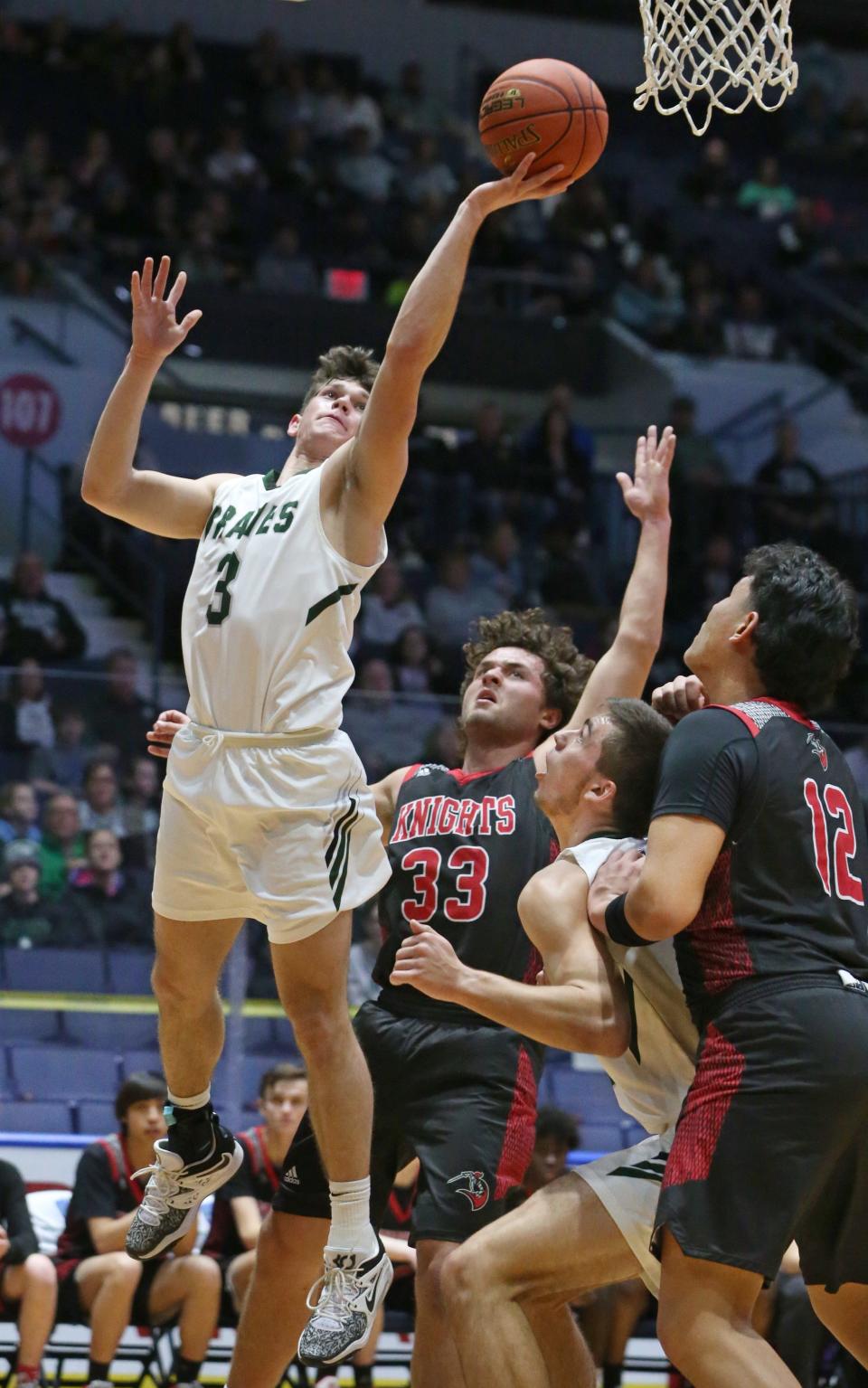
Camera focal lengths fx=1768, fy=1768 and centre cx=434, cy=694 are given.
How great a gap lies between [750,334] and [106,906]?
471 inches

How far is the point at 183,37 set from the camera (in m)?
18.2

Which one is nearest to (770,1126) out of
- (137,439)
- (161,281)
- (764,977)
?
(764,977)

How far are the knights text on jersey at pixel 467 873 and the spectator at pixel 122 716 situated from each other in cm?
362

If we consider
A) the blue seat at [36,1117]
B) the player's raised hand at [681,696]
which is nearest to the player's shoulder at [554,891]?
the player's raised hand at [681,696]

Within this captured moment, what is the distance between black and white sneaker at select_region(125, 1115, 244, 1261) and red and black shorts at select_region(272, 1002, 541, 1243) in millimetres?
273

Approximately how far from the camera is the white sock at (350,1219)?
4.79 metres

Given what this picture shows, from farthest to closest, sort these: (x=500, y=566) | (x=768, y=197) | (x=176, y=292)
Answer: (x=768, y=197) → (x=500, y=566) → (x=176, y=292)

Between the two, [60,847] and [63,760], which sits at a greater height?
[63,760]

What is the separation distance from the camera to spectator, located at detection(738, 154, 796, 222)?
2016 cm

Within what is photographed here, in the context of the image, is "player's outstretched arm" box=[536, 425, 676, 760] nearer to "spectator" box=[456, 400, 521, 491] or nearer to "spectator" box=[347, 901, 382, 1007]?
"spectator" box=[347, 901, 382, 1007]

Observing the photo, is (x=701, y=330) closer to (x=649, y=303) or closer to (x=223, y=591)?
(x=649, y=303)

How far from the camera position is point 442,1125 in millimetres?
5344

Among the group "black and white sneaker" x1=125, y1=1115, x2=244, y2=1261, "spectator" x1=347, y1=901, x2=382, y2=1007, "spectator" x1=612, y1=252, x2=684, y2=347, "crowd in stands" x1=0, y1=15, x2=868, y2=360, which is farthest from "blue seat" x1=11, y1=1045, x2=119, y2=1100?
"spectator" x1=612, y1=252, x2=684, y2=347

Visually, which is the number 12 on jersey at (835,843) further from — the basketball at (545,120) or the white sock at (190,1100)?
the white sock at (190,1100)
